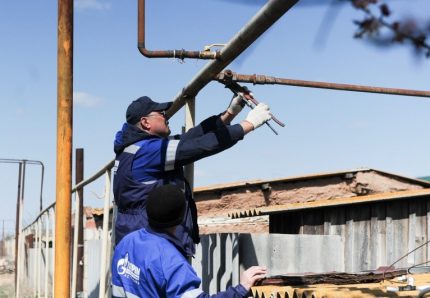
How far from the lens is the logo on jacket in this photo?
260 centimetres

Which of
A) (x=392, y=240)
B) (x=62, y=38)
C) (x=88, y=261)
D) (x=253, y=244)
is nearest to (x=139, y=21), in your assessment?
(x=62, y=38)

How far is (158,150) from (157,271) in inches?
41.3

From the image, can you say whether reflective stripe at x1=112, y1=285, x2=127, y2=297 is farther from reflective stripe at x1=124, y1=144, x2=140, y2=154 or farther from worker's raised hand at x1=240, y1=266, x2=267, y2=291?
reflective stripe at x1=124, y1=144, x2=140, y2=154

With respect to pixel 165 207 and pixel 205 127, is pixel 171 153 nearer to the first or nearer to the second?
pixel 205 127

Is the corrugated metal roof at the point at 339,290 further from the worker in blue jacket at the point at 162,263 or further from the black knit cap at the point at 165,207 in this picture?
the black knit cap at the point at 165,207

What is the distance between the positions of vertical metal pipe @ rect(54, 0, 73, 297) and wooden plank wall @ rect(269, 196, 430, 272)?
6543 mm

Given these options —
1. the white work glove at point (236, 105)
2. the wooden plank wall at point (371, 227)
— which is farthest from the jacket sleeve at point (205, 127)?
the wooden plank wall at point (371, 227)

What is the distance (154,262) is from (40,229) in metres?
10.7

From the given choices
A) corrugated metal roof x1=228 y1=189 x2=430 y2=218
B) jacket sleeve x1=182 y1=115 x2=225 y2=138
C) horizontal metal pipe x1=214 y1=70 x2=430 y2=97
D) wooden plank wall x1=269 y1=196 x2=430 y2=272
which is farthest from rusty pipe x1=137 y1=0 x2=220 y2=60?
wooden plank wall x1=269 y1=196 x2=430 y2=272

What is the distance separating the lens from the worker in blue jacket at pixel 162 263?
2.51 meters

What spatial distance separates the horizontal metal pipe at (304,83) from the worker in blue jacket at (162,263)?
1.21 m

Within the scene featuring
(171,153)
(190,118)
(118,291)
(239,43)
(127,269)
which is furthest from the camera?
(190,118)

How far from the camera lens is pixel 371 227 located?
9.93 meters

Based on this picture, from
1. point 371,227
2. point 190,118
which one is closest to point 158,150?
point 190,118
